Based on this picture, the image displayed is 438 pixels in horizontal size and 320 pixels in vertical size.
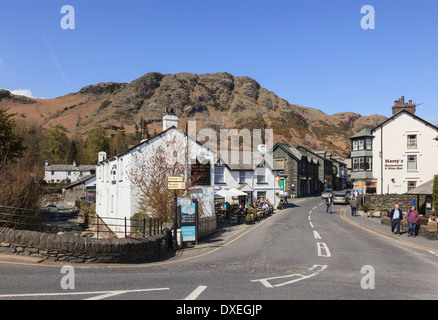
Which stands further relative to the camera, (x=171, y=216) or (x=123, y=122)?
(x=123, y=122)

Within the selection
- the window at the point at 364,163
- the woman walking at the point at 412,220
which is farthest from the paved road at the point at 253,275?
the window at the point at 364,163

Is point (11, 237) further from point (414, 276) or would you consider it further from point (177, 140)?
point (177, 140)

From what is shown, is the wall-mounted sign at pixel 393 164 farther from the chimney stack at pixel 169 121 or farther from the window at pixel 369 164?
the chimney stack at pixel 169 121

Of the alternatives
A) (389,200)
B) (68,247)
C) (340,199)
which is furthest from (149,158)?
(340,199)

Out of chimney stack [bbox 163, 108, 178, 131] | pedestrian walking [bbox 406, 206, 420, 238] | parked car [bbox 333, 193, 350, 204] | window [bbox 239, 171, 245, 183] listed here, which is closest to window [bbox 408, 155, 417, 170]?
parked car [bbox 333, 193, 350, 204]

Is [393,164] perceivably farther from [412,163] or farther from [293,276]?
[293,276]

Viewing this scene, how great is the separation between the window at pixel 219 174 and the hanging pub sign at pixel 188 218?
19251mm

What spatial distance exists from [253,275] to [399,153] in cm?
4074

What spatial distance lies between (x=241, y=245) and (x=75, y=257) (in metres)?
8.74

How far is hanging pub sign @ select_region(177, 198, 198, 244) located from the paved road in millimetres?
731
